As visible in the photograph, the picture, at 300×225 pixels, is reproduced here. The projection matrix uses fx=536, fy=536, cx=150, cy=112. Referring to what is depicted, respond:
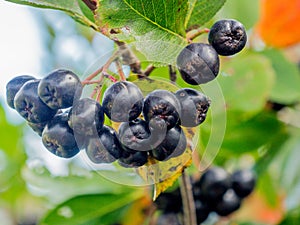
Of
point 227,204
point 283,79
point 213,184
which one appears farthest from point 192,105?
point 283,79

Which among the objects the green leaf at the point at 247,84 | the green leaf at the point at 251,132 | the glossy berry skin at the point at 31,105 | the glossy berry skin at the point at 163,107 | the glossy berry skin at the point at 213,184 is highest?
the glossy berry skin at the point at 163,107

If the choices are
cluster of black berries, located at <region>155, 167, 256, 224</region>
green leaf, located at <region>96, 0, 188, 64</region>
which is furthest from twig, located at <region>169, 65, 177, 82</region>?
cluster of black berries, located at <region>155, 167, 256, 224</region>

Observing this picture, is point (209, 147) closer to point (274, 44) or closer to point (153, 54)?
point (153, 54)

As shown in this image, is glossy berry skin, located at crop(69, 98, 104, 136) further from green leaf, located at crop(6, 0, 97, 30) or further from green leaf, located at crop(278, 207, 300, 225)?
green leaf, located at crop(278, 207, 300, 225)

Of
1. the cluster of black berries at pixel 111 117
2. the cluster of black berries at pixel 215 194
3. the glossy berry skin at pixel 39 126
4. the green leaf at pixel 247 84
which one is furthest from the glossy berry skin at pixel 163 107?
the green leaf at pixel 247 84

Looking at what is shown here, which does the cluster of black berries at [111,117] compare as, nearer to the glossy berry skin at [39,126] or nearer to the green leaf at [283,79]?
the glossy berry skin at [39,126]

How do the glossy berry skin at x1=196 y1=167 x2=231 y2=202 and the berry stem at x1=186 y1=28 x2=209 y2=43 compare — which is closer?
the berry stem at x1=186 y1=28 x2=209 y2=43

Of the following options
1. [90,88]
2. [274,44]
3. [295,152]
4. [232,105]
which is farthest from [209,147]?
[274,44]
